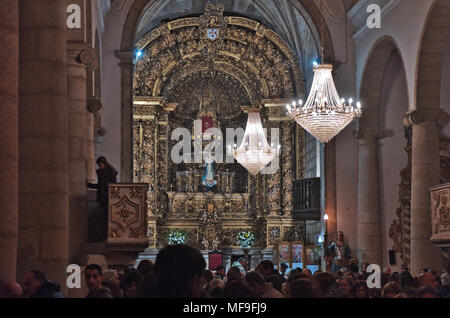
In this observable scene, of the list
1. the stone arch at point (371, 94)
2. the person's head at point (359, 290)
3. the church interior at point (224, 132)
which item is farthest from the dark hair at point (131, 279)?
the stone arch at point (371, 94)

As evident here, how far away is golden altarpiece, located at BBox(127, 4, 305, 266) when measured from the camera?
1030 inches

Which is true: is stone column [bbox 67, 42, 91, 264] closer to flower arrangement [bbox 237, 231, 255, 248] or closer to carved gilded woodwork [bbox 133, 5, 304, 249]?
carved gilded woodwork [bbox 133, 5, 304, 249]

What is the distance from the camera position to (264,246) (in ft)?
87.0

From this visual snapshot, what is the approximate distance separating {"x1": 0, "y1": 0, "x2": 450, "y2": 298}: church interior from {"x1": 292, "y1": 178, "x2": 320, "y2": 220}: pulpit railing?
0.26 ft

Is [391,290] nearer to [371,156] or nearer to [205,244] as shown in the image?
[371,156]

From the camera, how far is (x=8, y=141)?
6.81 m

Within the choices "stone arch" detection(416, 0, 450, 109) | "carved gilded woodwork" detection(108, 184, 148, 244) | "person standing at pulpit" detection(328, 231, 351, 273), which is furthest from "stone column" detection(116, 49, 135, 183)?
"stone arch" detection(416, 0, 450, 109)

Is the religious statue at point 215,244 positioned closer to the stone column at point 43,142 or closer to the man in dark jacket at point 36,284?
the stone column at point 43,142

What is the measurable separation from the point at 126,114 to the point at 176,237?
8233mm

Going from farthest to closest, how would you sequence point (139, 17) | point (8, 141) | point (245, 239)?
point (245, 239), point (139, 17), point (8, 141)

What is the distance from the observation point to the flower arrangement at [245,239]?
88.5 ft

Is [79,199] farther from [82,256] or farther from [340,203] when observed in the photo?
[340,203]

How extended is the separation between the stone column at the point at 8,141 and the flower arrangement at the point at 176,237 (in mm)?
20074

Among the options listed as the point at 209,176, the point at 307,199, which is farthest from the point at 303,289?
the point at 209,176
